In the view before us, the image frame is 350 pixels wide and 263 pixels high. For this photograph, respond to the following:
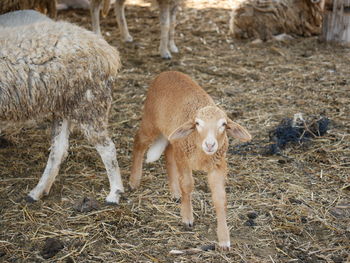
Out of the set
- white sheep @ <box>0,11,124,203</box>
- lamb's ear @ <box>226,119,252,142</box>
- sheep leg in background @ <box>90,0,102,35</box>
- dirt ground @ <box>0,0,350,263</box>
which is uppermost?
white sheep @ <box>0,11,124,203</box>

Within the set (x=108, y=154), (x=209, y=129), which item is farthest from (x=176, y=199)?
(x=209, y=129)

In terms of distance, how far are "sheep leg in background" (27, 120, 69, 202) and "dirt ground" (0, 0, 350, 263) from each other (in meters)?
0.11

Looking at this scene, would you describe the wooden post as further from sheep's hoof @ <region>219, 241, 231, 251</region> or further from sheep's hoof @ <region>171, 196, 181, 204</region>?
sheep's hoof @ <region>219, 241, 231, 251</region>

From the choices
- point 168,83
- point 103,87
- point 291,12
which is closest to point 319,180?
point 168,83

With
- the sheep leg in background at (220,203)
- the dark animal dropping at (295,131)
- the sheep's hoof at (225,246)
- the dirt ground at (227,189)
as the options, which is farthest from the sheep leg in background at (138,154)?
the dark animal dropping at (295,131)

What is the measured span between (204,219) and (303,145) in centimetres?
174

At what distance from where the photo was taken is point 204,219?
4.37m

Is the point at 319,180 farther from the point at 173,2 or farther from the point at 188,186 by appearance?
the point at 173,2

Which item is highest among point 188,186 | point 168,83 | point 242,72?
point 168,83

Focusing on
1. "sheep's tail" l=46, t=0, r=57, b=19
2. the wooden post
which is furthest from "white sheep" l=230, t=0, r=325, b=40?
"sheep's tail" l=46, t=0, r=57, b=19

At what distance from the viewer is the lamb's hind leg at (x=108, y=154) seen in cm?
439

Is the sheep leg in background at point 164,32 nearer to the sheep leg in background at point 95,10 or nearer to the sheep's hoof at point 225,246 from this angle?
the sheep leg in background at point 95,10

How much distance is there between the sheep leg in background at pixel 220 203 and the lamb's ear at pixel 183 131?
38 centimetres

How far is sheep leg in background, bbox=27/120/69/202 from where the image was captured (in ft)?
15.2
